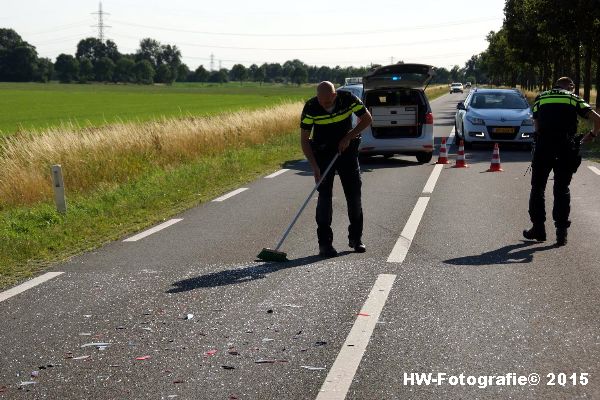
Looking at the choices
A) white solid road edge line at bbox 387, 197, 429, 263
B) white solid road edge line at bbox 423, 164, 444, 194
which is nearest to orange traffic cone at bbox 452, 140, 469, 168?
white solid road edge line at bbox 423, 164, 444, 194

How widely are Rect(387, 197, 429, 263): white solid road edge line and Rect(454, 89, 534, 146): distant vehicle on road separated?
898 cm

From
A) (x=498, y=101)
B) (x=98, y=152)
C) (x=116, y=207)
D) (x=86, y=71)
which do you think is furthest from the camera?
(x=86, y=71)

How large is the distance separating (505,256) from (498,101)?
14.7 m

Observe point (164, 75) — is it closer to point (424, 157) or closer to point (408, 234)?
point (424, 157)

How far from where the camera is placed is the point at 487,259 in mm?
8000

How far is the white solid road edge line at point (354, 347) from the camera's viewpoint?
445 cm

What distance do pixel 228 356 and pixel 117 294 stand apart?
204cm

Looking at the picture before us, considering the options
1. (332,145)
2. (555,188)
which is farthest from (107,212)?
(555,188)

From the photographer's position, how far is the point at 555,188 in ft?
29.7

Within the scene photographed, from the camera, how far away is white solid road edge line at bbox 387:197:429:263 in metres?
8.15

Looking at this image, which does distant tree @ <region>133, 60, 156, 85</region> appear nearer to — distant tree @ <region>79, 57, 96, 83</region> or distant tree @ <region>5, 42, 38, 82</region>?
distant tree @ <region>79, 57, 96, 83</region>

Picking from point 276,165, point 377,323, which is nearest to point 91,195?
point 276,165

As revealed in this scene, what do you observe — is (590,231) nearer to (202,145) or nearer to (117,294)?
(117,294)

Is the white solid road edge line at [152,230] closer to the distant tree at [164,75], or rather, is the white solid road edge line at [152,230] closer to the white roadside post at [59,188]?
the white roadside post at [59,188]
